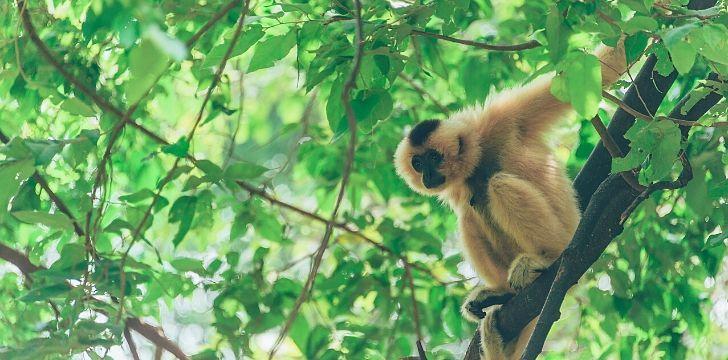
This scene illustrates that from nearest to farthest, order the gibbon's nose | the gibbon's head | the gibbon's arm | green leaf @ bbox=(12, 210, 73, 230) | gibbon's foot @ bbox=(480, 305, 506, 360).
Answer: green leaf @ bbox=(12, 210, 73, 230) → gibbon's foot @ bbox=(480, 305, 506, 360) → the gibbon's arm → the gibbon's head → the gibbon's nose

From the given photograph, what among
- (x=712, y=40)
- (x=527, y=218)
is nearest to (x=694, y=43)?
(x=712, y=40)

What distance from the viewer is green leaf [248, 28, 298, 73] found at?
11.0ft

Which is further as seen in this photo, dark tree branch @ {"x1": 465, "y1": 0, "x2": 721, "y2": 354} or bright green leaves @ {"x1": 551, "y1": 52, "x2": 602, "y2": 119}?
dark tree branch @ {"x1": 465, "y1": 0, "x2": 721, "y2": 354}

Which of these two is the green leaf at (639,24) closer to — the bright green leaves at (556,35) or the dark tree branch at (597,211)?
the bright green leaves at (556,35)

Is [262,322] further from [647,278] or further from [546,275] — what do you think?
[647,278]

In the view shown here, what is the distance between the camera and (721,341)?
7504 millimetres

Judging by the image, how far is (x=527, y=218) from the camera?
451cm

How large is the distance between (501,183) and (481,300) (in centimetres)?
68

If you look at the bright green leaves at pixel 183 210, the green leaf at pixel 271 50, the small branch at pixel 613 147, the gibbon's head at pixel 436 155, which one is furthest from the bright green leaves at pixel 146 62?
the gibbon's head at pixel 436 155

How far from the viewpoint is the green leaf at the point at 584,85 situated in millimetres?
2543

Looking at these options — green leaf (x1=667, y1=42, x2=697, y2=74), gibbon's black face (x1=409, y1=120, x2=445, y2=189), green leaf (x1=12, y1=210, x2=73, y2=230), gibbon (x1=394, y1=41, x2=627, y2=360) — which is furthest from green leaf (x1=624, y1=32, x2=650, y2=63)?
gibbon's black face (x1=409, y1=120, x2=445, y2=189)

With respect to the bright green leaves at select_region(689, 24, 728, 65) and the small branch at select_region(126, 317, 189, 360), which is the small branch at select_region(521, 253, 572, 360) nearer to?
the bright green leaves at select_region(689, 24, 728, 65)

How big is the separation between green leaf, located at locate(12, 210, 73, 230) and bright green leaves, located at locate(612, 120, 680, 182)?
7.23 ft

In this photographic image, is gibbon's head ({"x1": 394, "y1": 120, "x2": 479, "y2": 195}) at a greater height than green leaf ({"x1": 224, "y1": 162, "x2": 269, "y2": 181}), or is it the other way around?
green leaf ({"x1": 224, "y1": 162, "x2": 269, "y2": 181})
